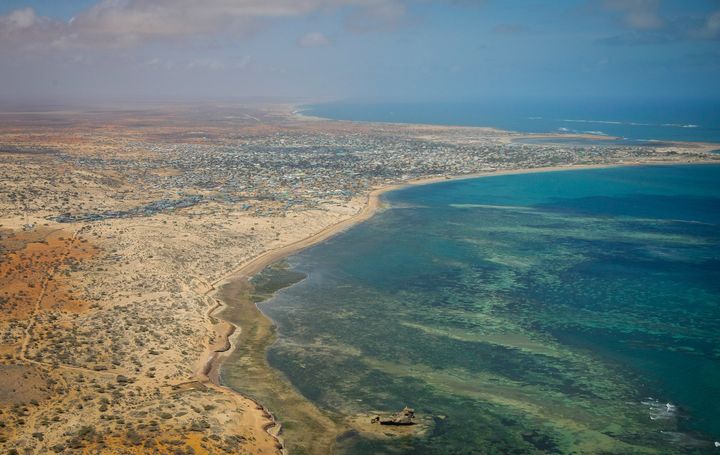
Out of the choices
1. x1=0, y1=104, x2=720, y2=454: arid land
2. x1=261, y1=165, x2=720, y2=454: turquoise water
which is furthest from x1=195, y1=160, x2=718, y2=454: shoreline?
x1=261, y1=165, x2=720, y2=454: turquoise water

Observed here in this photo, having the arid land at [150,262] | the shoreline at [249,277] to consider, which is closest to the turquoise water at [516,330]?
the shoreline at [249,277]

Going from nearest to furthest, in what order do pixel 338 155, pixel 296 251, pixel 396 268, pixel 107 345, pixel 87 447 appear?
pixel 87 447
pixel 107 345
pixel 396 268
pixel 296 251
pixel 338 155

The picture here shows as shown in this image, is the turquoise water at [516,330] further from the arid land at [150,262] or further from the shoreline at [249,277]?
the arid land at [150,262]

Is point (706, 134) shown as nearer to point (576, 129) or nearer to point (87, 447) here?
point (576, 129)

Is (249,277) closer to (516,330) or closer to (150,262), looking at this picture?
(150,262)

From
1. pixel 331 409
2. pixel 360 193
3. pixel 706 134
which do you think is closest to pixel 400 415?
pixel 331 409
